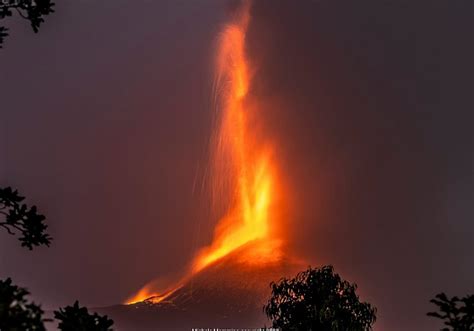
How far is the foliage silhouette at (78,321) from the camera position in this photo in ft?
27.3

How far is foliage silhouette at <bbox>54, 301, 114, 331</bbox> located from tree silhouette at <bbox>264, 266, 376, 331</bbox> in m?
24.9

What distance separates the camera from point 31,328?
601 centimetres

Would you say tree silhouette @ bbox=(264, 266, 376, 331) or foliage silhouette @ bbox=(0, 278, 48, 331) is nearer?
foliage silhouette @ bbox=(0, 278, 48, 331)

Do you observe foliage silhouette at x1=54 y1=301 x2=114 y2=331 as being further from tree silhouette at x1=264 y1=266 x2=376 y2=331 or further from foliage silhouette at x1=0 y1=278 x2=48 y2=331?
tree silhouette at x1=264 y1=266 x2=376 y2=331

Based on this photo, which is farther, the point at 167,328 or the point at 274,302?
the point at 167,328

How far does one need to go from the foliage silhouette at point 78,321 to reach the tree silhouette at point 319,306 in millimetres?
24905

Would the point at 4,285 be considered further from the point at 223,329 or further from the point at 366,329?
the point at 223,329

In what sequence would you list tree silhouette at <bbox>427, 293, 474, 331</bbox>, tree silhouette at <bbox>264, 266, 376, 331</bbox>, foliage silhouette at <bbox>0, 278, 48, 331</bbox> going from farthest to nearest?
tree silhouette at <bbox>264, 266, 376, 331</bbox>
tree silhouette at <bbox>427, 293, 474, 331</bbox>
foliage silhouette at <bbox>0, 278, 48, 331</bbox>

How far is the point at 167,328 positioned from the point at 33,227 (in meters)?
164

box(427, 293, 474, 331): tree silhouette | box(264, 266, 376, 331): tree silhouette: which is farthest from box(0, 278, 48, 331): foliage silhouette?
box(264, 266, 376, 331): tree silhouette

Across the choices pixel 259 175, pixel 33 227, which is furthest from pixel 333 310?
pixel 259 175

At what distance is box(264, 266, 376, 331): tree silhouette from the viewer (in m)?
32.2

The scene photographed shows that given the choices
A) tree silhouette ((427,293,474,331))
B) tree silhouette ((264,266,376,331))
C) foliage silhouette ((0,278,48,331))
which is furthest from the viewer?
tree silhouette ((264,266,376,331))

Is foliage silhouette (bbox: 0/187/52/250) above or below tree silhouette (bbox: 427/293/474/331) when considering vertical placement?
above
